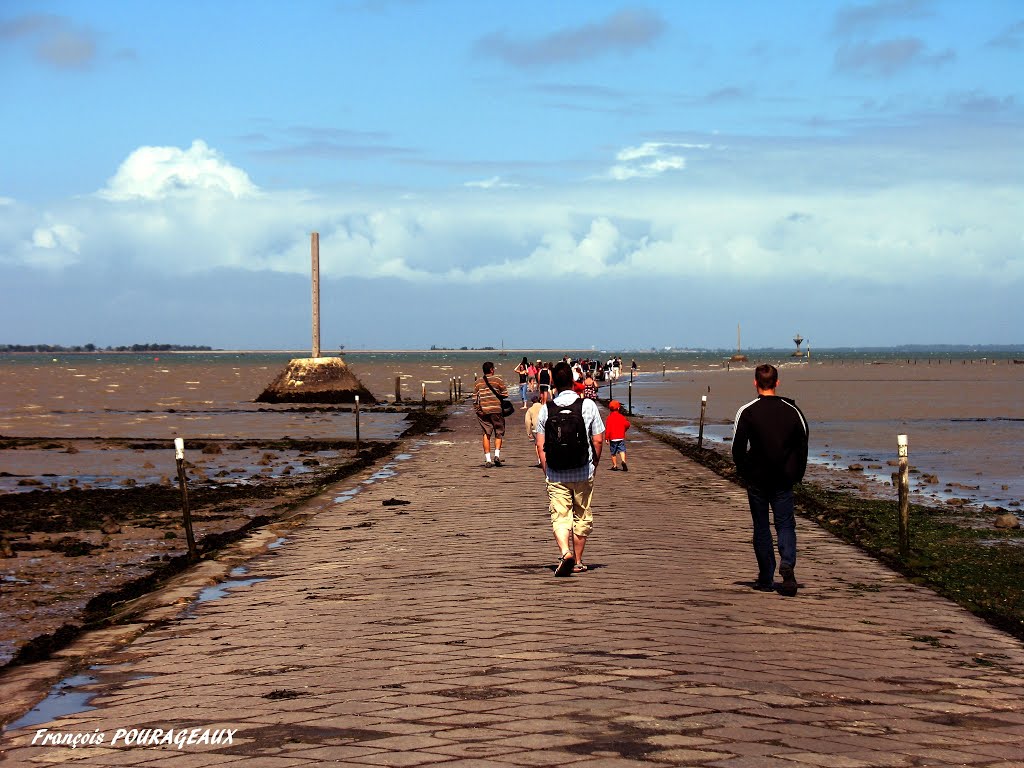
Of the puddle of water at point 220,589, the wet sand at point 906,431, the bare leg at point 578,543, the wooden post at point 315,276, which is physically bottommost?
the wet sand at point 906,431

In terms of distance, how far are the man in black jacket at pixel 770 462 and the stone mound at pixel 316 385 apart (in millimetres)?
43300

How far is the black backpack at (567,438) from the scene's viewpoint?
10.3 meters

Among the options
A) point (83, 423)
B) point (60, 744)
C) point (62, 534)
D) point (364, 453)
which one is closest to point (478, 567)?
point (60, 744)

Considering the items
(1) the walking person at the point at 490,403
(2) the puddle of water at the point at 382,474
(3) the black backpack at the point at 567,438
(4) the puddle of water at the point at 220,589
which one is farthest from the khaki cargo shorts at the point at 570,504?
(1) the walking person at the point at 490,403

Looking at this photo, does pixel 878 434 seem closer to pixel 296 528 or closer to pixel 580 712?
pixel 296 528

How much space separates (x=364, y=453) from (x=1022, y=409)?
29.7 metres

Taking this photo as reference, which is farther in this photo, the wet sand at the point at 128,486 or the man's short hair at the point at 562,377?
the wet sand at the point at 128,486

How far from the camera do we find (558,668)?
6.94 meters

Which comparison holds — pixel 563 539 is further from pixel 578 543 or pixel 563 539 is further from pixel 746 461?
pixel 746 461

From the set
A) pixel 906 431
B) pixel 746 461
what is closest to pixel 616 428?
pixel 746 461

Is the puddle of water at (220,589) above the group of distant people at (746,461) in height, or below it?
below

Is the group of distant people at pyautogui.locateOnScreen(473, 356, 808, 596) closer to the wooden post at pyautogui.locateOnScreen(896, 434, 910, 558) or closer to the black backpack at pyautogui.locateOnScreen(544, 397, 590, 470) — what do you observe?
the black backpack at pyautogui.locateOnScreen(544, 397, 590, 470)

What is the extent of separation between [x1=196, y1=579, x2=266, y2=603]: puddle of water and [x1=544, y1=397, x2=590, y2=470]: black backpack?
2780 mm

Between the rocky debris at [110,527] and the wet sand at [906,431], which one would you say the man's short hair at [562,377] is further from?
the wet sand at [906,431]
